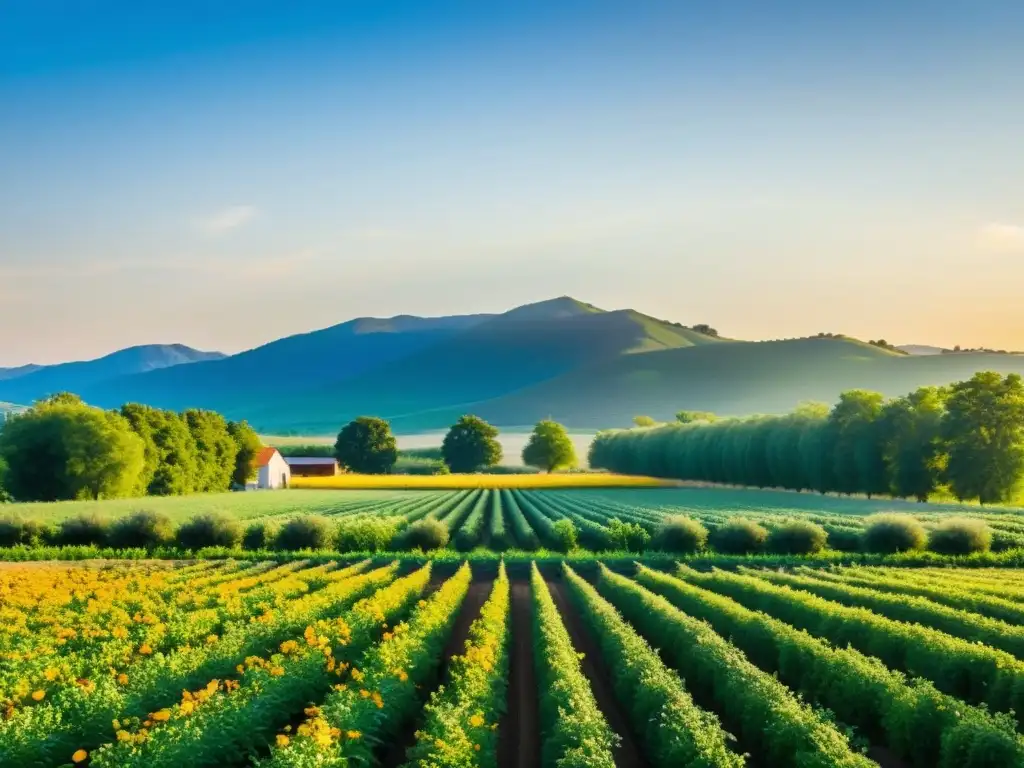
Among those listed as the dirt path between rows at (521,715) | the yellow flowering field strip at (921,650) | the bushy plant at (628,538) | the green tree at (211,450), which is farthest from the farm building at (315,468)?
the yellow flowering field strip at (921,650)

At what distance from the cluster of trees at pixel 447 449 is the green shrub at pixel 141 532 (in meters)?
84.1

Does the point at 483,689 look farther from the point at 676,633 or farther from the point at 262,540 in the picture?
the point at 262,540

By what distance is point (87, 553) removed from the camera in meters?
47.4

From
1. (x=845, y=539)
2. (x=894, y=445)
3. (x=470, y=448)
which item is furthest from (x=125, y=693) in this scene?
(x=470, y=448)

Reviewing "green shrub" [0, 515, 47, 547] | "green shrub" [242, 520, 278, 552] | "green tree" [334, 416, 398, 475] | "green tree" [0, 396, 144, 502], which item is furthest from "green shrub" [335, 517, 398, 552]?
"green tree" [334, 416, 398, 475]

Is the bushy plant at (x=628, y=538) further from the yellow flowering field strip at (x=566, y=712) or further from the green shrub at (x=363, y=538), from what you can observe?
the yellow flowering field strip at (x=566, y=712)

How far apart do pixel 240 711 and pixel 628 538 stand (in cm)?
3872

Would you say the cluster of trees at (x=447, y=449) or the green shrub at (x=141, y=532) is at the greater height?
the cluster of trees at (x=447, y=449)

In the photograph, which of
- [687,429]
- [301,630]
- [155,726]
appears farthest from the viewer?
[687,429]

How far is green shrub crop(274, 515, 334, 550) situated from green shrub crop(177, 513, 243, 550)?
9.08 feet

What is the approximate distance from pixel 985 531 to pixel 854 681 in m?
33.6

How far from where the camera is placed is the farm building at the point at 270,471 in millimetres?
115375

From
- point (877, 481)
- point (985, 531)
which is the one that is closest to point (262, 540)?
point (985, 531)

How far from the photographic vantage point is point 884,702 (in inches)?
584
